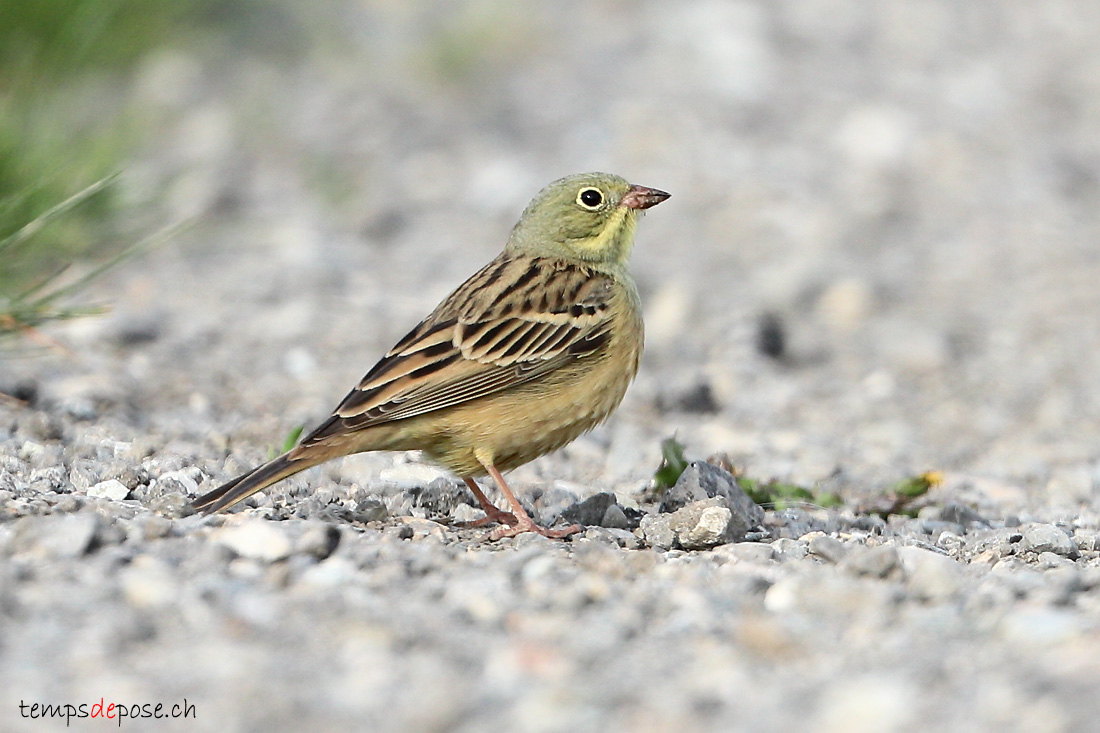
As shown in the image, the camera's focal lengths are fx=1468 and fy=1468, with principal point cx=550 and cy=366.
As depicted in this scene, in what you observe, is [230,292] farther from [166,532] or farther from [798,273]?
[166,532]

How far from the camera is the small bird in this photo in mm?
5629

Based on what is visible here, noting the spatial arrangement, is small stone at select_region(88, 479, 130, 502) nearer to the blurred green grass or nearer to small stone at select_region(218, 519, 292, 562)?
small stone at select_region(218, 519, 292, 562)

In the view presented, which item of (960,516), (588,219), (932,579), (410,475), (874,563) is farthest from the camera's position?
(588,219)

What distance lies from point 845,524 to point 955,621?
1835 mm

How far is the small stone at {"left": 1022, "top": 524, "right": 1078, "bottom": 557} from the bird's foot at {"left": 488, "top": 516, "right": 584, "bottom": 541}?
163 cm

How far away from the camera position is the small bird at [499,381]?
5629 millimetres

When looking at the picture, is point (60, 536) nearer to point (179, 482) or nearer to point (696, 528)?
point (179, 482)

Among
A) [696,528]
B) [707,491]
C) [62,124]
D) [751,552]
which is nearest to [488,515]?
[707,491]

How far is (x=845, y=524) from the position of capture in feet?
19.5

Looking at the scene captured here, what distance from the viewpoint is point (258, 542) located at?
14.9ft

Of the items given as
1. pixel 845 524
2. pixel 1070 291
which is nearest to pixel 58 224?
pixel 845 524

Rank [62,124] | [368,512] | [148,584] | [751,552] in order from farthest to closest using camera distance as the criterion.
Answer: [62,124] → [368,512] → [751,552] → [148,584]

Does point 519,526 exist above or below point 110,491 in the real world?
below

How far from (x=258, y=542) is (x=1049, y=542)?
2.80m
